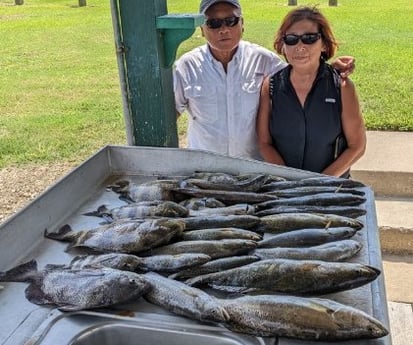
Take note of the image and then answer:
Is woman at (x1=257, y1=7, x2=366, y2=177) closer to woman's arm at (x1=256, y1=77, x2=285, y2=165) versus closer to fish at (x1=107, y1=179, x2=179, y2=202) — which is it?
woman's arm at (x1=256, y1=77, x2=285, y2=165)

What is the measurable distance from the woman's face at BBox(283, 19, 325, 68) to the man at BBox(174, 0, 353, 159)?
231 millimetres

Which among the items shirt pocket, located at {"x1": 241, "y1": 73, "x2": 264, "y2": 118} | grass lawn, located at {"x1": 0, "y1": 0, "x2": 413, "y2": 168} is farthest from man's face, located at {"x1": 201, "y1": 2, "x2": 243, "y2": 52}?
grass lawn, located at {"x1": 0, "y1": 0, "x2": 413, "y2": 168}

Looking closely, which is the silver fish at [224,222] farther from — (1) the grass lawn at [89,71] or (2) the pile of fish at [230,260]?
(1) the grass lawn at [89,71]

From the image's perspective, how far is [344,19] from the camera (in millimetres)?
15695

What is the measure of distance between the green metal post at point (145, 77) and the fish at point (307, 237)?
1.28m

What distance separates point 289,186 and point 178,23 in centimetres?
105

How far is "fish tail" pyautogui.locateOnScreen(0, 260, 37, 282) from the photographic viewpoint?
1772mm

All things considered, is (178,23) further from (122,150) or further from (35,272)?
(35,272)

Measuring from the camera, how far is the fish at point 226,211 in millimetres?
2137

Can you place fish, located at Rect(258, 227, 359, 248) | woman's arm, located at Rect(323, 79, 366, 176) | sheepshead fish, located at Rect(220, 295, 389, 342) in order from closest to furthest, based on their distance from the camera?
1. sheepshead fish, located at Rect(220, 295, 389, 342)
2. fish, located at Rect(258, 227, 359, 248)
3. woman's arm, located at Rect(323, 79, 366, 176)

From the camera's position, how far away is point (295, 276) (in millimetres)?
1660

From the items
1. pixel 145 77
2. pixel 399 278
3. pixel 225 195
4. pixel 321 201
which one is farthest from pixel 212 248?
pixel 399 278

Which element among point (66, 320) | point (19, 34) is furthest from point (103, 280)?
point (19, 34)

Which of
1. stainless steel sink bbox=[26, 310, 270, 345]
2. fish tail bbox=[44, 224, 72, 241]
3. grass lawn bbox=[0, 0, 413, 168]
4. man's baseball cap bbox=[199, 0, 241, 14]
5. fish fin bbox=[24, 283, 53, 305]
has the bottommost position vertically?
grass lawn bbox=[0, 0, 413, 168]
